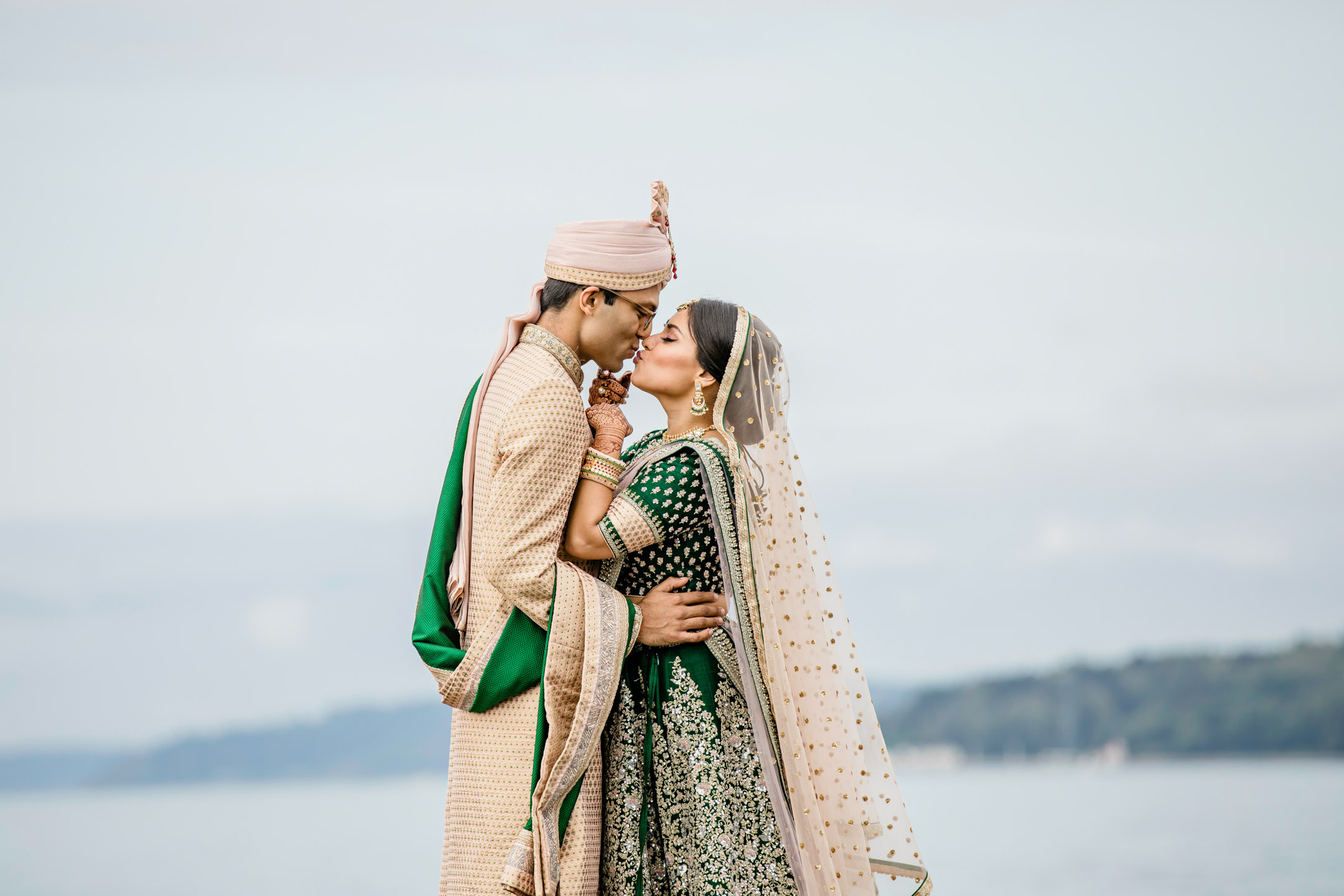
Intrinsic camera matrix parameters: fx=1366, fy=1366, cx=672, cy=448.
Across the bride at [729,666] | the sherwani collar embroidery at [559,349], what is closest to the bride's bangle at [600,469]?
the bride at [729,666]

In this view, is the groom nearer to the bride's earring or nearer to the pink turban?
the pink turban

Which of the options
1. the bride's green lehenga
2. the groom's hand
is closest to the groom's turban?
the bride's green lehenga

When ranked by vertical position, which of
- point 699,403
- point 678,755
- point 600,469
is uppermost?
point 699,403

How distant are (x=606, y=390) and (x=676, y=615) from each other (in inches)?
19.3

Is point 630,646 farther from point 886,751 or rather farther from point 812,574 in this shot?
point 886,751

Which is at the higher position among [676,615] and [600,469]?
[600,469]

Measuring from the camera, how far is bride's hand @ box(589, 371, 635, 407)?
2760 mm

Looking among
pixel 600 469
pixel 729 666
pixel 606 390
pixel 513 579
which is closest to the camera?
pixel 513 579

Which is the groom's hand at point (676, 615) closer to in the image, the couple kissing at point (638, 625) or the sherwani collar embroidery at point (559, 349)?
the couple kissing at point (638, 625)

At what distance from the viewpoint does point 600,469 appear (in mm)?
2543

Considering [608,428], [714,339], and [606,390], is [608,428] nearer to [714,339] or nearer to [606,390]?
[606,390]

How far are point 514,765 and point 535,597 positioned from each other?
324mm

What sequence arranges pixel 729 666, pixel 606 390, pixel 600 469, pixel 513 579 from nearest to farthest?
pixel 513 579 < pixel 600 469 < pixel 729 666 < pixel 606 390

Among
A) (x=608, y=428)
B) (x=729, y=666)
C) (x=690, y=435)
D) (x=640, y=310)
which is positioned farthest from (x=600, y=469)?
(x=729, y=666)
